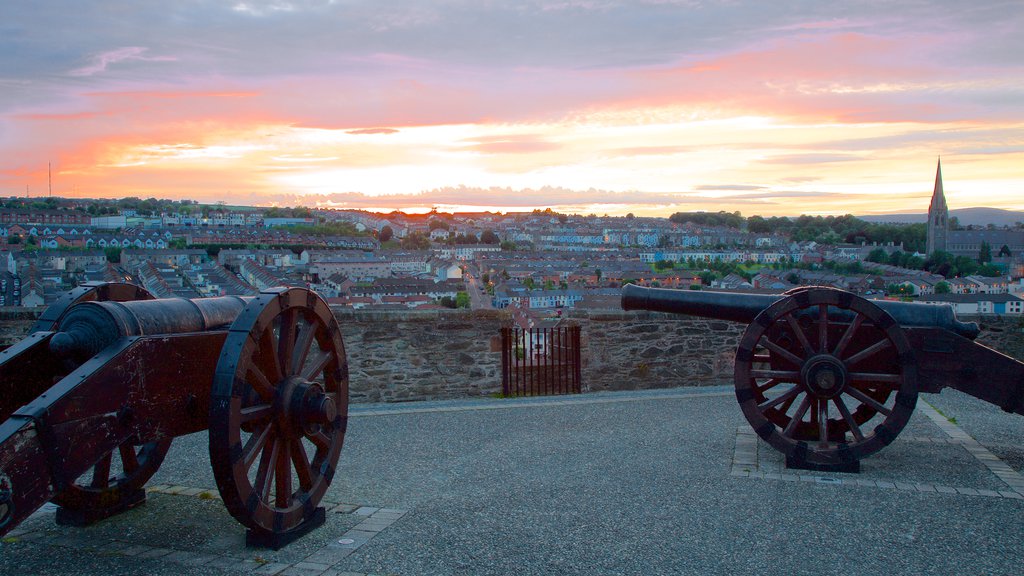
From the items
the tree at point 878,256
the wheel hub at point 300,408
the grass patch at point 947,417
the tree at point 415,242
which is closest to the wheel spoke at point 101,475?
the wheel hub at point 300,408

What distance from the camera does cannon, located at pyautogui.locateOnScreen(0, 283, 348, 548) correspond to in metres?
3.47

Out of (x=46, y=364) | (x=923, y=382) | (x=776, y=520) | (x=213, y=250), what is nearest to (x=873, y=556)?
(x=776, y=520)

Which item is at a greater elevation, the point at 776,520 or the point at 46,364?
the point at 46,364

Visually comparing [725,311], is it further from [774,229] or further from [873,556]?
[774,229]

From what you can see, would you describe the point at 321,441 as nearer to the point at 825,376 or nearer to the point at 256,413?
the point at 256,413

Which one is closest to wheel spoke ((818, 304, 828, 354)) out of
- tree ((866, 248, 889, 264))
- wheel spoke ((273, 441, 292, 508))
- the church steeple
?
wheel spoke ((273, 441, 292, 508))

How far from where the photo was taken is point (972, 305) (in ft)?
38.4

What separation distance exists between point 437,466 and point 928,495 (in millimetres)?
3638

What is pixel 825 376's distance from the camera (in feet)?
19.6

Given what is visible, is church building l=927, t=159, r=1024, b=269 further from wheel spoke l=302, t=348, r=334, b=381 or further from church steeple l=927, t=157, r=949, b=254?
wheel spoke l=302, t=348, r=334, b=381

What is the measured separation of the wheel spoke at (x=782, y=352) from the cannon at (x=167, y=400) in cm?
335

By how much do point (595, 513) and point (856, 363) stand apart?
2628 millimetres

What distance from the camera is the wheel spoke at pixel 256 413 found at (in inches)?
161

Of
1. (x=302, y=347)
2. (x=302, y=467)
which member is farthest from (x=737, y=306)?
(x=302, y=467)
